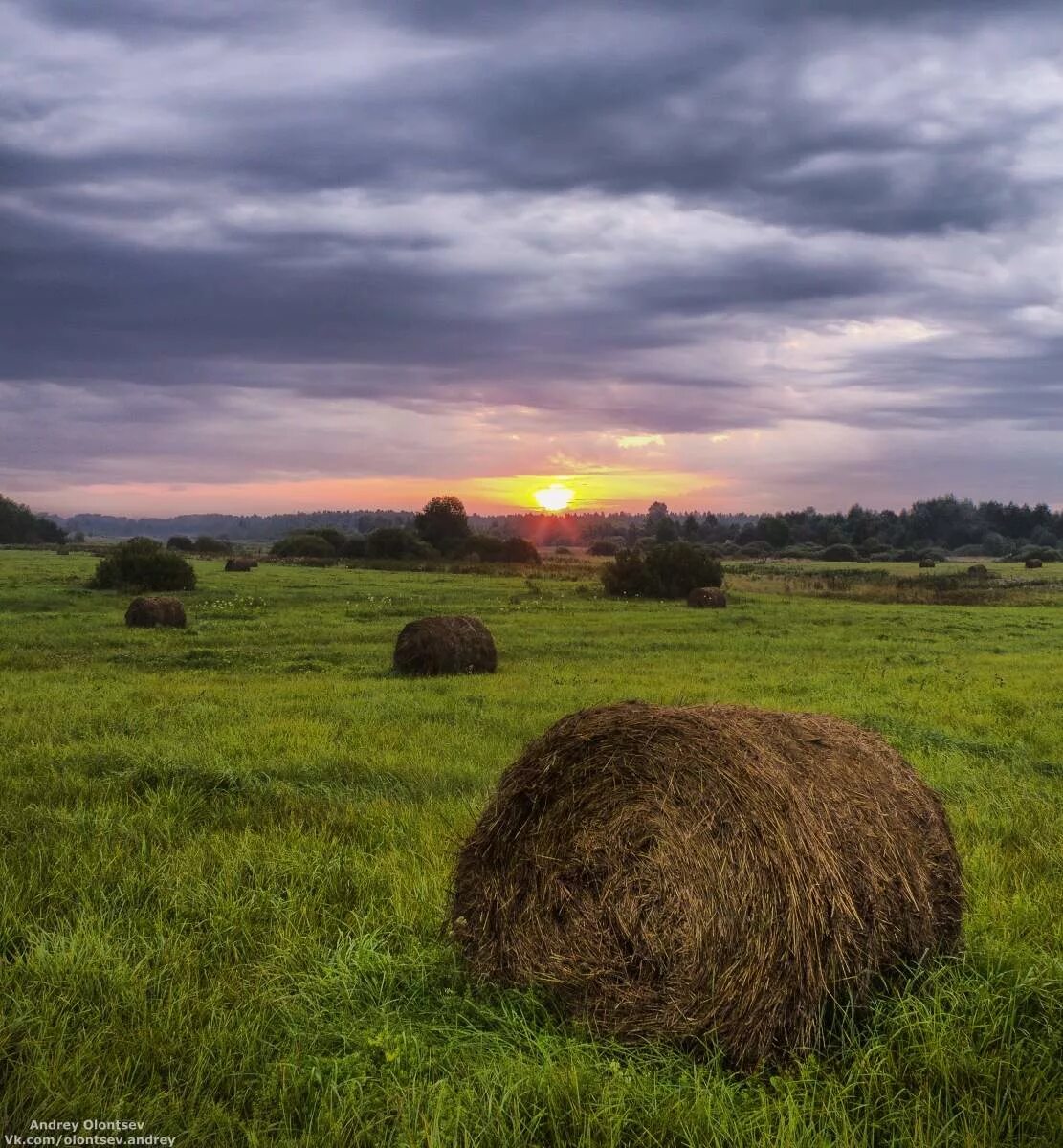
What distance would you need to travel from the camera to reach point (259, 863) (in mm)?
7316

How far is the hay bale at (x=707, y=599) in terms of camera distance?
3941cm

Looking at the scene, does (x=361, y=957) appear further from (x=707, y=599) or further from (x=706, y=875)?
(x=707, y=599)

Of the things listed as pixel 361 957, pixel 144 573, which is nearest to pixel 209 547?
pixel 144 573

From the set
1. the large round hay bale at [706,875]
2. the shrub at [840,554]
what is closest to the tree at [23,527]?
the shrub at [840,554]

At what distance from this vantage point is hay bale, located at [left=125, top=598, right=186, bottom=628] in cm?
2694

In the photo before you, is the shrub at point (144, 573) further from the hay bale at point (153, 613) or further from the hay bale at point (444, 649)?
the hay bale at point (444, 649)

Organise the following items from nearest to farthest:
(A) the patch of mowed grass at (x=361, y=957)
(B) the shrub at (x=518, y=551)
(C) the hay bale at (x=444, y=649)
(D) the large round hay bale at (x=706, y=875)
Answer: (A) the patch of mowed grass at (x=361, y=957) → (D) the large round hay bale at (x=706, y=875) → (C) the hay bale at (x=444, y=649) → (B) the shrub at (x=518, y=551)

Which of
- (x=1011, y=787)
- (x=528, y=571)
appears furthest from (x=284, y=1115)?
(x=528, y=571)

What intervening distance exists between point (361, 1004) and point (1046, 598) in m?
52.3

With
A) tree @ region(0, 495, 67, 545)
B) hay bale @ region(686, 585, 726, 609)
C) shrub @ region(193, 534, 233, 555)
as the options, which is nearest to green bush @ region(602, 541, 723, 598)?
hay bale @ region(686, 585, 726, 609)

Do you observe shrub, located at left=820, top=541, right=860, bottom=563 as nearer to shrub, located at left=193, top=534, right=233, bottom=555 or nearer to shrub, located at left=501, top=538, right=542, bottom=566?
shrub, located at left=501, top=538, right=542, bottom=566

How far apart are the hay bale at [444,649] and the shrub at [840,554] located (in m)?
101

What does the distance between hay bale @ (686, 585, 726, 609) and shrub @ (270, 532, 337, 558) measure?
5194 centimetres

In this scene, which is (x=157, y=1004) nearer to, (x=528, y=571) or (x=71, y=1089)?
(x=71, y=1089)
